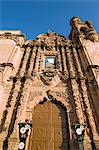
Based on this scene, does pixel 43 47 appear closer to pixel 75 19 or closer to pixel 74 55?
pixel 74 55

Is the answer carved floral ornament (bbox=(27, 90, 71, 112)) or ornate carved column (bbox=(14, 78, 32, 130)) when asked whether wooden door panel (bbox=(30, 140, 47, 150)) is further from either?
carved floral ornament (bbox=(27, 90, 71, 112))

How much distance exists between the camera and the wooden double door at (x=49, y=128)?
9305 mm

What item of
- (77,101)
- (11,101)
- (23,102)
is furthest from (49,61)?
(11,101)

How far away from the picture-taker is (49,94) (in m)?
11.9

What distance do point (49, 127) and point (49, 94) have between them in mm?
2339

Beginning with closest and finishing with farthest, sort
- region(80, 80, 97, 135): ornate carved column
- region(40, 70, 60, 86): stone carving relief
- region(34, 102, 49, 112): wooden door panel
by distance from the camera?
region(80, 80, 97, 135): ornate carved column < region(34, 102, 49, 112): wooden door panel < region(40, 70, 60, 86): stone carving relief

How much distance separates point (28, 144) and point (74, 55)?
883cm

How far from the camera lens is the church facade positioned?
9.20 meters

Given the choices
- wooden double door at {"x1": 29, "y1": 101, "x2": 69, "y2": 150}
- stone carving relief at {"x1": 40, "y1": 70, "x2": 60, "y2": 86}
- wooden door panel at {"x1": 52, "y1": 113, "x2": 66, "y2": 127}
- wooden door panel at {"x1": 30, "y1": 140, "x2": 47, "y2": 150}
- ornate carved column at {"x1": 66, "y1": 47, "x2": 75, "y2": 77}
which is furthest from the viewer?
ornate carved column at {"x1": 66, "y1": 47, "x2": 75, "y2": 77}

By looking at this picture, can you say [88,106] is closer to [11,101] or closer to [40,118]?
[40,118]

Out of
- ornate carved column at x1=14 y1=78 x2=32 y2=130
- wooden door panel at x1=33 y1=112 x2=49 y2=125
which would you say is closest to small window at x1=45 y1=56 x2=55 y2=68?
ornate carved column at x1=14 y1=78 x2=32 y2=130

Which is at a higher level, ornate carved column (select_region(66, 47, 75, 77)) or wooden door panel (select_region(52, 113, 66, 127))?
ornate carved column (select_region(66, 47, 75, 77))

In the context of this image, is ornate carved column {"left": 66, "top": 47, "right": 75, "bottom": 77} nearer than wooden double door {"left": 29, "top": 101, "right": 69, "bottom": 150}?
No

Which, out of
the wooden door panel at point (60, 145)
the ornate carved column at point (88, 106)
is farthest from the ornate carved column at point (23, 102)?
the ornate carved column at point (88, 106)
